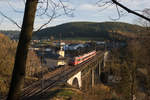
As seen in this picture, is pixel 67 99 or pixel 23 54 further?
pixel 67 99

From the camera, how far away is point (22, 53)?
2.43m

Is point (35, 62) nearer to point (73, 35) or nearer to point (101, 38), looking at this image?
point (101, 38)

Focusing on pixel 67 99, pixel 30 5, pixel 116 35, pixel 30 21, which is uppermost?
pixel 116 35

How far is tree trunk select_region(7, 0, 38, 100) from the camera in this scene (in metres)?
2.41

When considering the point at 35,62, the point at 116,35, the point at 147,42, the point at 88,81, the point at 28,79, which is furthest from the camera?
the point at 116,35

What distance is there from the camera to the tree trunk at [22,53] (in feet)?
7.92

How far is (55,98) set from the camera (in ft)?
43.9

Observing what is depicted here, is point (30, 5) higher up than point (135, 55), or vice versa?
point (30, 5)

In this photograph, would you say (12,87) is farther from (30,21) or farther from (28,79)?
(28,79)

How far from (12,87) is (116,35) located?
98.4 m

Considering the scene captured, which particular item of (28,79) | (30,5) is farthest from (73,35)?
(30,5)

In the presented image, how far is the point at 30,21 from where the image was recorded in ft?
8.13

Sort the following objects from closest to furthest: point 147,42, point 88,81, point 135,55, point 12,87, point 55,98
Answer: point 12,87 < point 147,42 < point 55,98 < point 135,55 < point 88,81

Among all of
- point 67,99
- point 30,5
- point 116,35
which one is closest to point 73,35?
point 116,35
